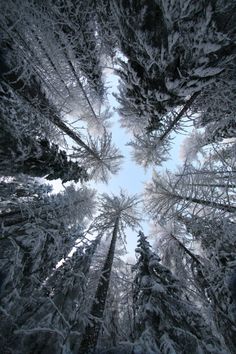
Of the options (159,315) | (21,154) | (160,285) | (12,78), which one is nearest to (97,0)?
(12,78)

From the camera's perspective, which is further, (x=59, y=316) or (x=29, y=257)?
(x=29, y=257)

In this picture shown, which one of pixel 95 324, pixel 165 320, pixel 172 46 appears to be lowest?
pixel 95 324

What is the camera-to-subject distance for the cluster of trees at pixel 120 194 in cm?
396

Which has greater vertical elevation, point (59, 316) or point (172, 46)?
point (172, 46)

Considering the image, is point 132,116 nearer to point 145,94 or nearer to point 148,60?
point 145,94

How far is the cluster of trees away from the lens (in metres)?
3.96

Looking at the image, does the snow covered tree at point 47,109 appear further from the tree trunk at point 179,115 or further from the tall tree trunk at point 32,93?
the tree trunk at point 179,115

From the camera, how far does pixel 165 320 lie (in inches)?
169

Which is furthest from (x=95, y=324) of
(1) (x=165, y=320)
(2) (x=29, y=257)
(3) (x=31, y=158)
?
(3) (x=31, y=158)

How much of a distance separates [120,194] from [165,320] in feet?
21.8

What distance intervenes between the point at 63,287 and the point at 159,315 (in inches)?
107

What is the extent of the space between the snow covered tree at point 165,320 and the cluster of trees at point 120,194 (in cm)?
3

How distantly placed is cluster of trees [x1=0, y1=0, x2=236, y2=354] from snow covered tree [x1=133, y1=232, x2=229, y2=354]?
0.03 metres

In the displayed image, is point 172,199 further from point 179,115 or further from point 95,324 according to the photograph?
point 95,324
